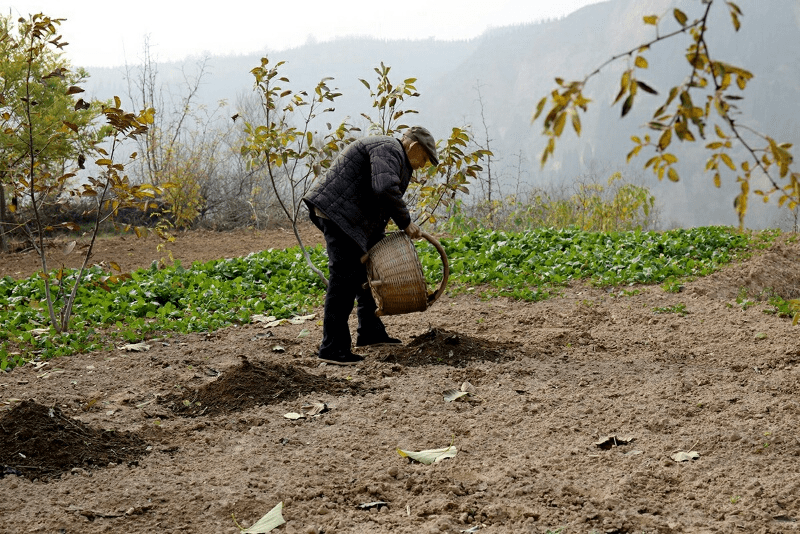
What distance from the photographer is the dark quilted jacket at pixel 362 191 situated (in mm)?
4430

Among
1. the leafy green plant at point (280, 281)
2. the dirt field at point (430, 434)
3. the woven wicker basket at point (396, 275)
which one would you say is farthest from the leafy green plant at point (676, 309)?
the woven wicker basket at point (396, 275)

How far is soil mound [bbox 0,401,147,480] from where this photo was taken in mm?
3023

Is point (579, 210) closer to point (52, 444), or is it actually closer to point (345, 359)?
point (345, 359)

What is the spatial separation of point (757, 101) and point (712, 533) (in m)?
44.4

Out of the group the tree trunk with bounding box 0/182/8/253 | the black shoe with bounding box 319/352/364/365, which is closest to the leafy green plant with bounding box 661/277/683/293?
the black shoe with bounding box 319/352/364/365

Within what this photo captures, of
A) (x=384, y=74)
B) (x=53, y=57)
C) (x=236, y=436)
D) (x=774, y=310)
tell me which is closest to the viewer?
(x=236, y=436)

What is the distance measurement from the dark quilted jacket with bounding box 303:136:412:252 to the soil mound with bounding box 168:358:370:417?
923 mm

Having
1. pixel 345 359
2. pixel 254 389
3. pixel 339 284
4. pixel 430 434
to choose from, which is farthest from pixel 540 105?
pixel 345 359

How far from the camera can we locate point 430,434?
3416mm

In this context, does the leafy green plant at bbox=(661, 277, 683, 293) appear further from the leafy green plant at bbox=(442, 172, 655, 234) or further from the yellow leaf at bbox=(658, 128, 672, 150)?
the yellow leaf at bbox=(658, 128, 672, 150)

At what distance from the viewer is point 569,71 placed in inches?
2404

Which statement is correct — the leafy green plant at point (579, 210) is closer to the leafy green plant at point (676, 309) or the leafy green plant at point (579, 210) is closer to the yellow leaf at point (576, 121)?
the leafy green plant at point (676, 309)

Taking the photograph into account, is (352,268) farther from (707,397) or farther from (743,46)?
(743,46)

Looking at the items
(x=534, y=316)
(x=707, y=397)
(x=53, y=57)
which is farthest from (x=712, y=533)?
(x=53, y=57)
